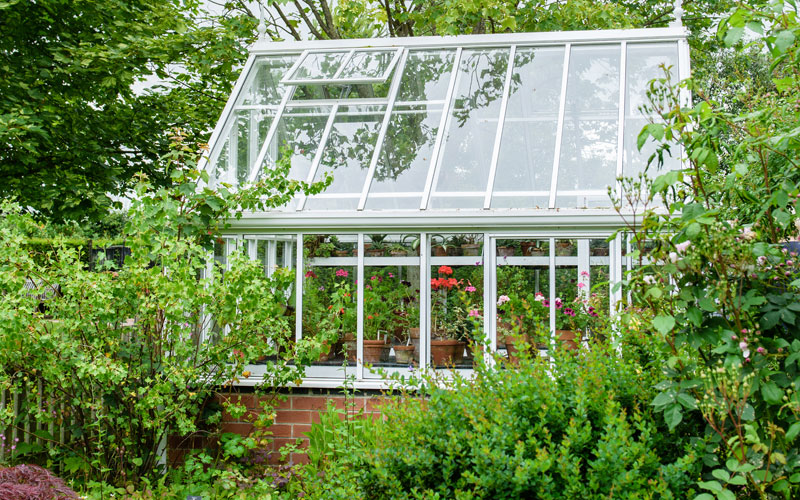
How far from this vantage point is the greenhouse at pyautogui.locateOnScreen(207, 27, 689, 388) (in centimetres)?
607

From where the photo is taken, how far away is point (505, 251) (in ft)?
20.1

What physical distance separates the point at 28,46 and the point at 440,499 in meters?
9.36

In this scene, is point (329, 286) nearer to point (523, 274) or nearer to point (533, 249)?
point (523, 274)

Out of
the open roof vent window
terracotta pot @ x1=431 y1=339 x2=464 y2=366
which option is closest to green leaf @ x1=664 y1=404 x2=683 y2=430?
terracotta pot @ x1=431 y1=339 x2=464 y2=366

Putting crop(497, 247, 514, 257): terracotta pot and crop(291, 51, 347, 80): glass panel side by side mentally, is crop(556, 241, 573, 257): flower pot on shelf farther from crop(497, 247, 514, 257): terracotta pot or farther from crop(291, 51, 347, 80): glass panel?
crop(291, 51, 347, 80): glass panel

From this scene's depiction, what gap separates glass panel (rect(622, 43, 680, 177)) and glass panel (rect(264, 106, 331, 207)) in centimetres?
330

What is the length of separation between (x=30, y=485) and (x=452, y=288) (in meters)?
3.71

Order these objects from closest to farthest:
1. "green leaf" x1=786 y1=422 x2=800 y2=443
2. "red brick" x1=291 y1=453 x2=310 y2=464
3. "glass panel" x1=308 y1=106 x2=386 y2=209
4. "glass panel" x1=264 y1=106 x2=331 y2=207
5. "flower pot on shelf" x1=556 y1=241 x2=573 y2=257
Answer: "green leaf" x1=786 y1=422 x2=800 y2=443, "red brick" x1=291 y1=453 x2=310 y2=464, "flower pot on shelf" x1=556 y1=241 x2=573 y2=257, "glass panel" x1=308 y1=106 x2=386 y2=209, "glass panel" x1=264 y1=106 x2=331 y2=207

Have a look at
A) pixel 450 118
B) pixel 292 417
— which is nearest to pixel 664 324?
pixel 292 417

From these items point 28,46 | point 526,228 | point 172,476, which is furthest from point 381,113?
point 28,46

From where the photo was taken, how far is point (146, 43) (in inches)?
368

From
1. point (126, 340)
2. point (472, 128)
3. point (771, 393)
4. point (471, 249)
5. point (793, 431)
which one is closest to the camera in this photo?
point (793, 431)

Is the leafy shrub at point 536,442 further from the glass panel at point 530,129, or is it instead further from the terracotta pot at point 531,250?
the glass panel at point 530,129

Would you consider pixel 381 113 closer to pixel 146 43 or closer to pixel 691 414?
pixel 146 43
